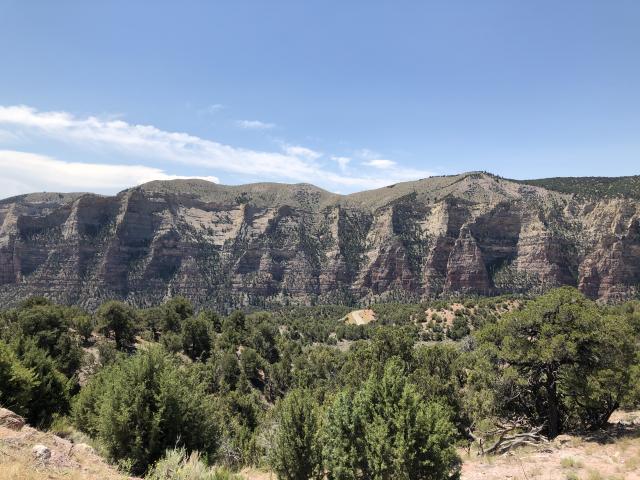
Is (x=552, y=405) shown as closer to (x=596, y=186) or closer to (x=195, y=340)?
(x=195, y=340)

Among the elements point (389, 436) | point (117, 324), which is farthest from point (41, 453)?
point (117, 324)

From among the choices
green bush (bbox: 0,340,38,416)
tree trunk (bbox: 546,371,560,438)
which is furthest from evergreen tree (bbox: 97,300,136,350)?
tree trunk (bbox: 546,371,560,438)

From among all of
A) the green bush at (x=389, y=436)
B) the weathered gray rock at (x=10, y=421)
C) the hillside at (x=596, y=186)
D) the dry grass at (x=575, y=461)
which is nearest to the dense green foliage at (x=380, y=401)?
the green bush at (x=389, y=436)

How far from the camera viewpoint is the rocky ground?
1041cm

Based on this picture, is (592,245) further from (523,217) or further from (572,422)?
(572,422)

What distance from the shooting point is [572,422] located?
928 inches

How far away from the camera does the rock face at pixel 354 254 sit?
152 metres

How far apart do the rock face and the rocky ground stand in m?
147

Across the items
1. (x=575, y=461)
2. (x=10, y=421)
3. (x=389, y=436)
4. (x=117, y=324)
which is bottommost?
(x=117, y=324)

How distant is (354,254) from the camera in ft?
636

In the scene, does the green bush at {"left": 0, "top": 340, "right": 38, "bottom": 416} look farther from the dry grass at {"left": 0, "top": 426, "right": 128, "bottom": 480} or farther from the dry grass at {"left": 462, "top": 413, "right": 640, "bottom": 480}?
the dry grass at {"left": 462, "top": 413, "right": 640, "bottom": 480}

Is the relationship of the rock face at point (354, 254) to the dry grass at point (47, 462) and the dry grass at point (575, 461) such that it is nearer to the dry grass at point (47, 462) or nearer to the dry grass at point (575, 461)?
the dry grass at point (575, 461)

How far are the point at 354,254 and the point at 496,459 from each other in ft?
573

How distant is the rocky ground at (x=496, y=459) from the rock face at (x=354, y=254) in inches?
5785
